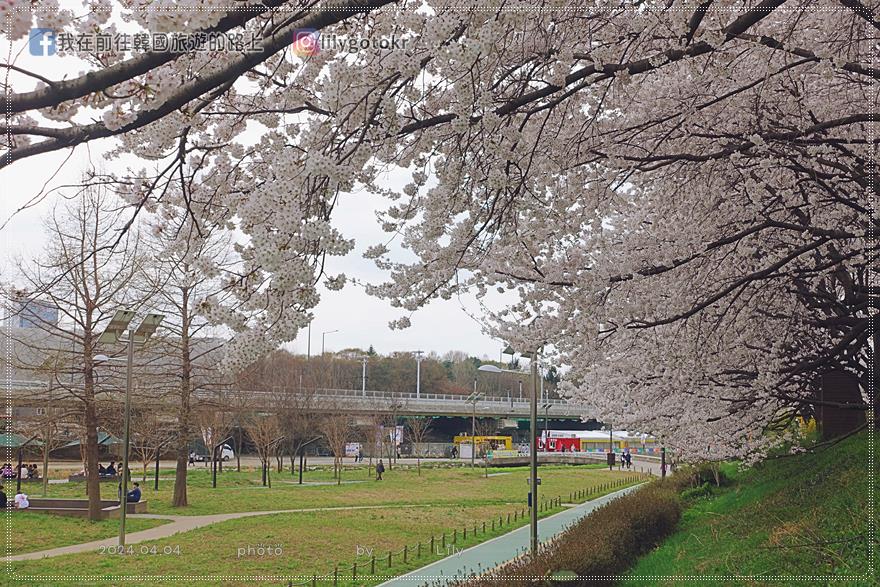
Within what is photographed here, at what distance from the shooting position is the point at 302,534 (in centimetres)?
1566

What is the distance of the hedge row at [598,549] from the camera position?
8.37m

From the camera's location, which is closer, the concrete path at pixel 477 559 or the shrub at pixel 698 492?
the concrete path at pixel 477 559

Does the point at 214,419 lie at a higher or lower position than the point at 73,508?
higher

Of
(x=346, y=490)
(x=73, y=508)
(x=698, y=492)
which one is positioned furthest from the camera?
(x=346, y=490)

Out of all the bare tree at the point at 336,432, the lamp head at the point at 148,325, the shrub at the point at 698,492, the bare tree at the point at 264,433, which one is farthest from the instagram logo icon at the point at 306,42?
the bare tree at the point at 336,432

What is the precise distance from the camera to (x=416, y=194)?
17.9 feet

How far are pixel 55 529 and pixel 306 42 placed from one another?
50.7 ft

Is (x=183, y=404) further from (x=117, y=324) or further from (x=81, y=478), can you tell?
(x=81, y=478)

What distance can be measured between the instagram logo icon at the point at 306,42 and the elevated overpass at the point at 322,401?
44.8ft

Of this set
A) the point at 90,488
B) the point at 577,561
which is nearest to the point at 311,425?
the point at 90,488

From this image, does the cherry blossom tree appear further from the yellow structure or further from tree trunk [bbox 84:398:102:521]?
the yellow structure

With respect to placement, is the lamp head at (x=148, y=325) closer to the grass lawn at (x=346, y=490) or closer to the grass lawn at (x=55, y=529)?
the grass lawn at (x=55, y=529)

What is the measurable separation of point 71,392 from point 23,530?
3.37 m

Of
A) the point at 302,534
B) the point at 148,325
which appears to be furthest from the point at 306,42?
the point at 302,534
